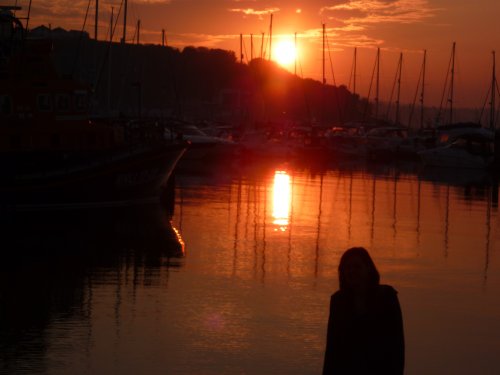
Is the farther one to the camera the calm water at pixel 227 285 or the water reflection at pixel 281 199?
the water reflection at pixel 281 199

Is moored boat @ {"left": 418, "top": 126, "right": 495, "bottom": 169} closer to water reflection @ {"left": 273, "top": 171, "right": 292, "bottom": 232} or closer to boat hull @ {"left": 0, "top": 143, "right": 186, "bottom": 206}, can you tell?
water reflection @ {"left": 273, "top": 171, "right": 292, "bottom": 232}

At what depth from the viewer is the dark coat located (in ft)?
18.7

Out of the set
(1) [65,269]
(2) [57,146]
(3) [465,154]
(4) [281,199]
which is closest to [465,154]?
(3) [465,154]

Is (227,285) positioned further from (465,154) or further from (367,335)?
(465,154)

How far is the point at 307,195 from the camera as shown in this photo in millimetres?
32281

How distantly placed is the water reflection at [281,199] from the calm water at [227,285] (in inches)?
3.6

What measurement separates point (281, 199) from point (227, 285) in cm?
1562

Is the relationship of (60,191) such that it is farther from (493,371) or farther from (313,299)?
(493,371)

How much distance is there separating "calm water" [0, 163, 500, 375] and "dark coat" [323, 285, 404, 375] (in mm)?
4216

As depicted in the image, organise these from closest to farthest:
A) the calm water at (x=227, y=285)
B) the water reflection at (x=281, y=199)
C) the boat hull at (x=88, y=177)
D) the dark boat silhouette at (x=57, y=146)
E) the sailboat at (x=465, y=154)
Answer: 1. the calm water at (x=227, y=285)
2. the boat hull at (x=88, y=177)
3. the water reflection at (x=281, y=199)
4. the dark boat silhouette at (x=57, y=146)
5. the sailboat at (x=465, y=154)

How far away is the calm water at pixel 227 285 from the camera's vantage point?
10578mm

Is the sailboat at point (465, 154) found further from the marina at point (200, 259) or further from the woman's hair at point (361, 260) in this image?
the woman's hair at point (361, 260)

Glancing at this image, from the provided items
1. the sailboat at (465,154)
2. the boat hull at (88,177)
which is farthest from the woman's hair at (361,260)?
the sailboat at (465,154)

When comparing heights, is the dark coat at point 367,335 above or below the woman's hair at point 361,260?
below
